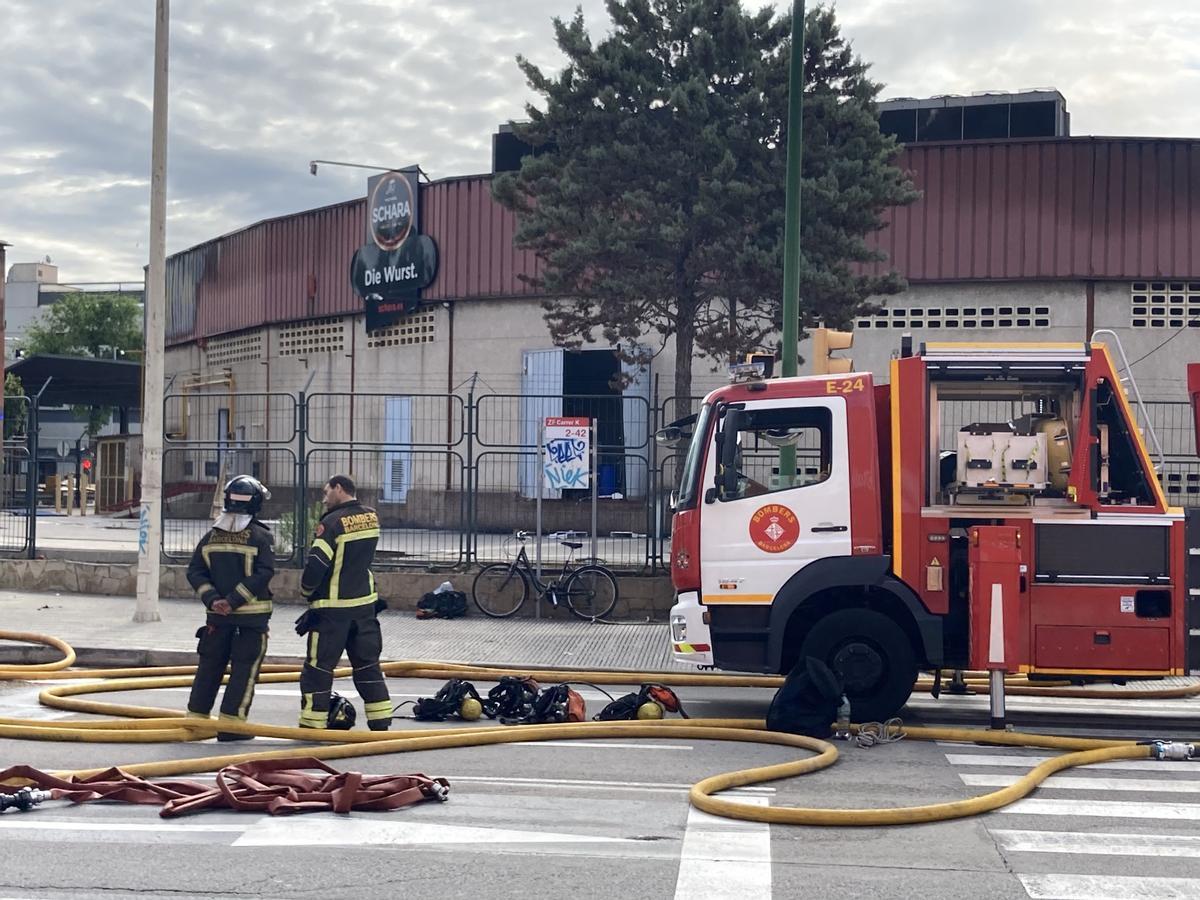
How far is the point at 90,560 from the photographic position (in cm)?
2050

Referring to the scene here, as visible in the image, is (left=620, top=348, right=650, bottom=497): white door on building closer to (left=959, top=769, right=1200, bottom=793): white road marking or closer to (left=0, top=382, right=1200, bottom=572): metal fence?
(left=0, top=382, right=1200, bottom=572): metal fence

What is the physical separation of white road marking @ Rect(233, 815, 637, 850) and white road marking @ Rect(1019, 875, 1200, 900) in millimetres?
1890

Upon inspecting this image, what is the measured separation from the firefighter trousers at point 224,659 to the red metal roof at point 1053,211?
65.6ft

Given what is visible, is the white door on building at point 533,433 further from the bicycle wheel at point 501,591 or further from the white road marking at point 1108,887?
the white road marking at point 1108,887

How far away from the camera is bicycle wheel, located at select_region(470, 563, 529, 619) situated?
16469mm

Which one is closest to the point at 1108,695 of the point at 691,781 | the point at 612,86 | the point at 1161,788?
the point at 1161,788

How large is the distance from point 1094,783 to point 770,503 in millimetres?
3234

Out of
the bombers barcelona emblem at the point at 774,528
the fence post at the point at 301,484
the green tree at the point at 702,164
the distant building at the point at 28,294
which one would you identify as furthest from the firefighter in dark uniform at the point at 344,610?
the distant building at the point at 28,294

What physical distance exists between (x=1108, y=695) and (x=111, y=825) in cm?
891

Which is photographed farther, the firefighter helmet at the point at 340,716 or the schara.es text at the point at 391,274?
the schara.es text at the point at 391,274

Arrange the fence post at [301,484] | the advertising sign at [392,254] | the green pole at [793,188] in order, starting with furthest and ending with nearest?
the advertising sign at [392,254] → the fence post at [301,484] → the green pole at [793,188]

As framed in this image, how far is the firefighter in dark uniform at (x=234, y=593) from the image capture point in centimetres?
930

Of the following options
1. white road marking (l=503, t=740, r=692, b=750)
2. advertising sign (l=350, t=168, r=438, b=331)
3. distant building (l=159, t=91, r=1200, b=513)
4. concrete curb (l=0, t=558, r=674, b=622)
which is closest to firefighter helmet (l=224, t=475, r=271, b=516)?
white road marking (l=503, t=740, r=692, b=750)

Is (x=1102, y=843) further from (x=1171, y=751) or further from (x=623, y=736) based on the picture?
(x=623, y=736)
